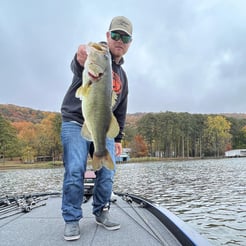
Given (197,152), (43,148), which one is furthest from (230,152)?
(43,148)

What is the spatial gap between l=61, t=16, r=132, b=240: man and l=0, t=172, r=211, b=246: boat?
0.16m

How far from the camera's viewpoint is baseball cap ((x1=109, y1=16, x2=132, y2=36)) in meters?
3.30

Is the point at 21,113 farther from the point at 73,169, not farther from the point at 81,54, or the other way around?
the point at 81,54

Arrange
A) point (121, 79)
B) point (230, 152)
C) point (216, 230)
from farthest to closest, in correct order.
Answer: point (230, 152) → point (216, 230) → point (121, 79)

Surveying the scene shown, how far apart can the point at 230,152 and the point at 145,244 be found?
9442cm

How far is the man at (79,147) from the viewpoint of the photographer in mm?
3107

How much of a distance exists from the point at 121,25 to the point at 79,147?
1350mm

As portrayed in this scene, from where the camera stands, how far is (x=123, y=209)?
→ 4.32 meters

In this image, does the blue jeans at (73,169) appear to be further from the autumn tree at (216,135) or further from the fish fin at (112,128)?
the autumn tree at (216,135)

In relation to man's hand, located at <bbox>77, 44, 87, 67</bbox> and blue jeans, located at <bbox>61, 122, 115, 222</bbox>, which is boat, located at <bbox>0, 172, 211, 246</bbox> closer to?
blue jeans, located at <bbox>61, 122, 115, 222</bbox>

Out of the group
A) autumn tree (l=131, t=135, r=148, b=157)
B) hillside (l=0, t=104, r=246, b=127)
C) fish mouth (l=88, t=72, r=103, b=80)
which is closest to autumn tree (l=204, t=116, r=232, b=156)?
autumn tree (l=131, t=135, r=148, b=157)

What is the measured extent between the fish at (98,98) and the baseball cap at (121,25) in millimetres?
593

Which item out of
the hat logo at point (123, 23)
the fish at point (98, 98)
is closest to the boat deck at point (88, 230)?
the fish at point (98, 98)

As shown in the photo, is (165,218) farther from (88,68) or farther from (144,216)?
(88,68)
